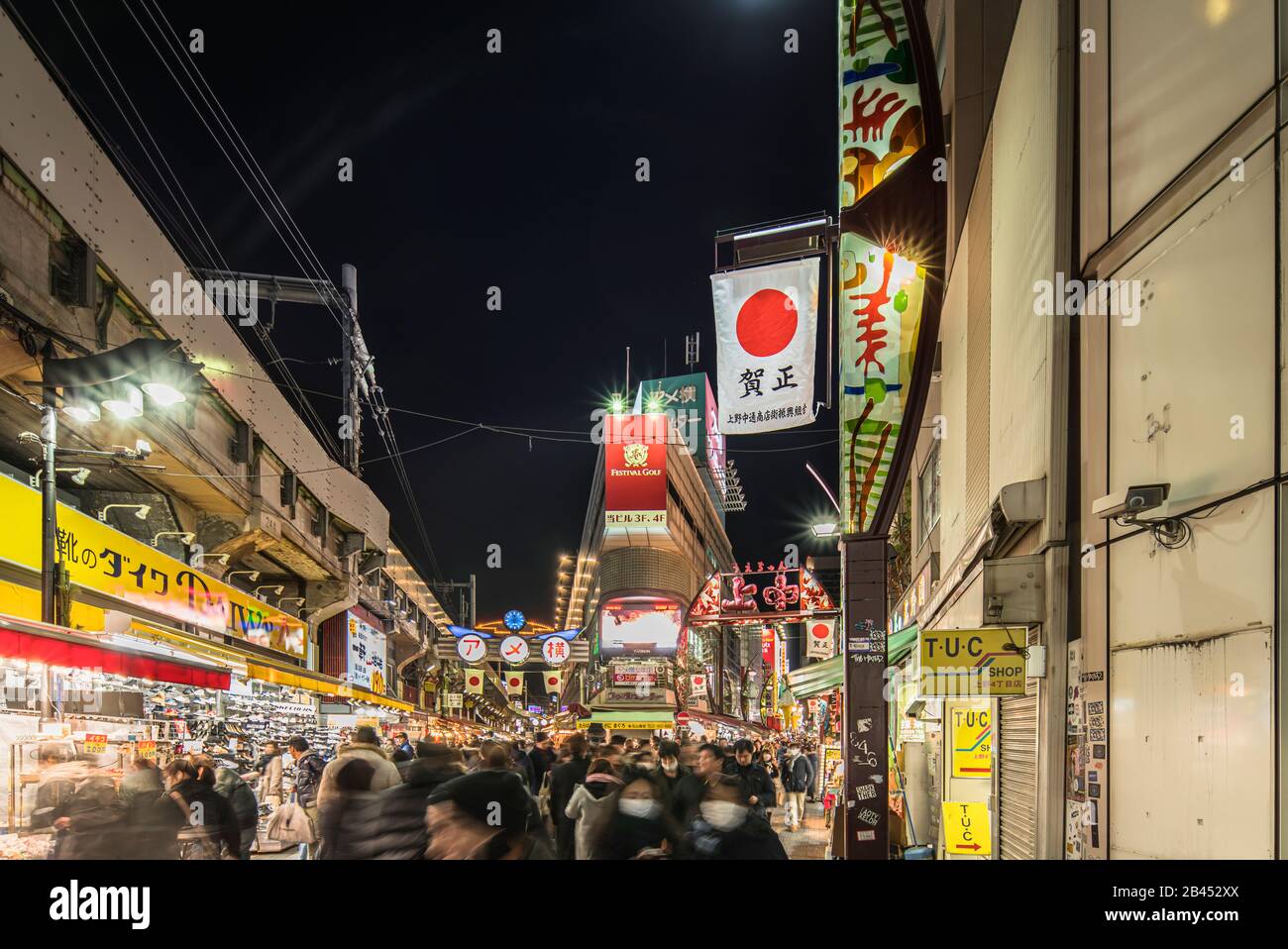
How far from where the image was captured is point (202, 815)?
21.2 feet

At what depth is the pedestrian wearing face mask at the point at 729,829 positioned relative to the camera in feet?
15.3

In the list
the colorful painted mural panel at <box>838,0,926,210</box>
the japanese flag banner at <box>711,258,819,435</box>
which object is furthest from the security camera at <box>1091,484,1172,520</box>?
the japanese flag banner at <box>711,258,819,435</box>

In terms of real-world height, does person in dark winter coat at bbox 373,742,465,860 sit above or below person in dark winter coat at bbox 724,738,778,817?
above

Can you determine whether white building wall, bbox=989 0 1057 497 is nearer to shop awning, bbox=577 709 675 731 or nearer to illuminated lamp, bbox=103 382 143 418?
illuminated lamp, bbox=103 382 143 418

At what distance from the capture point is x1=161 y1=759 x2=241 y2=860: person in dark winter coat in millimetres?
6340

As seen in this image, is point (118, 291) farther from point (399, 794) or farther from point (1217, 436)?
point (1217, 436)

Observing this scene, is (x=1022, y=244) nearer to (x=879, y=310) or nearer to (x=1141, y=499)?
(x=879, y=310)

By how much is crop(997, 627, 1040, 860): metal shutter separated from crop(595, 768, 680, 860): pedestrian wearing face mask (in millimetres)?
3618

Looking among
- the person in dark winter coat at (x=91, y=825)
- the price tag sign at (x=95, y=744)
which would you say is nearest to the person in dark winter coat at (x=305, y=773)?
the price tag sign at (x=95, y=744)

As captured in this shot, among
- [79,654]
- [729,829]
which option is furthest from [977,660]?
[79,654]

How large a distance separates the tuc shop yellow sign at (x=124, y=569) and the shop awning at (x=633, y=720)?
24766mm
